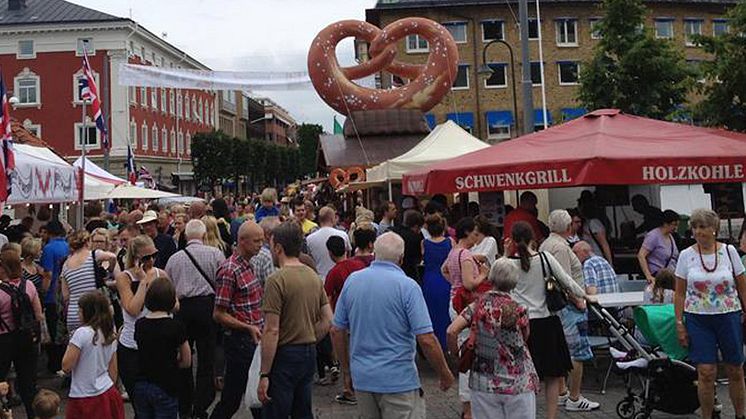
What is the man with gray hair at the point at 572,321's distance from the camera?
22.4 ft

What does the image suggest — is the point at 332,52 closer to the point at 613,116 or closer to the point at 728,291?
the point at 613,116

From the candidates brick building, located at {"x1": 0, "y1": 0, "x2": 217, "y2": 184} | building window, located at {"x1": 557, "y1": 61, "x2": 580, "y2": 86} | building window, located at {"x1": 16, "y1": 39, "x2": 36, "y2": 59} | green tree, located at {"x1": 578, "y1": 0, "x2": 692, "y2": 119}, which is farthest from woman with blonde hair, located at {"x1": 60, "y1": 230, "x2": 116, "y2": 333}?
building window, located at {"x1": 16, "y1": 39, "x2": 36, "y2": 59}

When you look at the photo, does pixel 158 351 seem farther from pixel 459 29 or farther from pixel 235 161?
pixel 235 161

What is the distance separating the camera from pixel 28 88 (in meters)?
54.6

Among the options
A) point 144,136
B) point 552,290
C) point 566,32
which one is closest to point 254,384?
point 552,290

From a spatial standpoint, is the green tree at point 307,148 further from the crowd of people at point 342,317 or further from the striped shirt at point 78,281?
the striped shirt at point 78,281

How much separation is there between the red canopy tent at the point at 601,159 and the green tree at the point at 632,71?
62.0 ft

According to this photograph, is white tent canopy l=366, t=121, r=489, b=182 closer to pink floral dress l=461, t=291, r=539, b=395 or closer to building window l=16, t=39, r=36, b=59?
pink floral dress l=461, t=291, r=539, b=395

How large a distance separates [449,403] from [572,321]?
1.41 metres

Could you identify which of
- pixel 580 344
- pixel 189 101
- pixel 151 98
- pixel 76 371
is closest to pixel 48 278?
pixel 76 371

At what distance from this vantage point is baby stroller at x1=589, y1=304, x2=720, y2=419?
6328 mm

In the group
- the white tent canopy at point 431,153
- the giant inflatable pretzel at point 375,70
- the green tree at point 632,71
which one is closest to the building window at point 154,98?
the green tree at point 632,71

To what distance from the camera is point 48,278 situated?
29.3 ft

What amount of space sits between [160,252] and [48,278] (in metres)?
1.43
